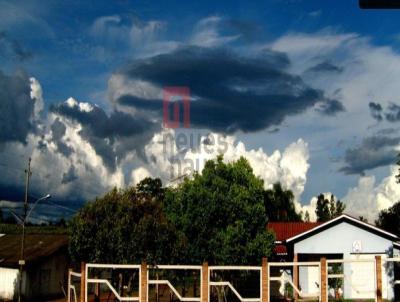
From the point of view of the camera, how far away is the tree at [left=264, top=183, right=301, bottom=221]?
7206cm

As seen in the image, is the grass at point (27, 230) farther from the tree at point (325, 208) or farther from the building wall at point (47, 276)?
the tree at point (325, 208)

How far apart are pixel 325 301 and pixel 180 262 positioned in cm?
948

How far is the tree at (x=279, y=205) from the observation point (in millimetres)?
72062

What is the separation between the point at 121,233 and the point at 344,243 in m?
15.8

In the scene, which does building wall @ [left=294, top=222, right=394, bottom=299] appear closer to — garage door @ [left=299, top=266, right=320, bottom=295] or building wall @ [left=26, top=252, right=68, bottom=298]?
garage door @ [left=299, top=266, right=320, bottom=295]

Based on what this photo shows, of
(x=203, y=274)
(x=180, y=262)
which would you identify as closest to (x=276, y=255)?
(x=180, y=262)

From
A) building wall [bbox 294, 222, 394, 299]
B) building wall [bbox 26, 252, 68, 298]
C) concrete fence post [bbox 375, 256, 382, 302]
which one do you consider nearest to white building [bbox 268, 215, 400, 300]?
building wall [bbox 294, 222, 394, 299]

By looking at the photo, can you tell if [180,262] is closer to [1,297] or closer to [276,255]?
[276,255]

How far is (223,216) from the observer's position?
114 ft

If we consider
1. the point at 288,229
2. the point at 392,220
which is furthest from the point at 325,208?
the point at 288,229

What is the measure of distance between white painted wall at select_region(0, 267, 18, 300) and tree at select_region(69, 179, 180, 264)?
11514 mm

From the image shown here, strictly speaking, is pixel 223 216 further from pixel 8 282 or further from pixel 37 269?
pixel 8 282

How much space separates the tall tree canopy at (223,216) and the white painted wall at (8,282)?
42.0ft

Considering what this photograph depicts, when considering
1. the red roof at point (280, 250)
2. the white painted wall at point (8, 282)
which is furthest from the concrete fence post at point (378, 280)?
the white painted wall at point (8, 282)
